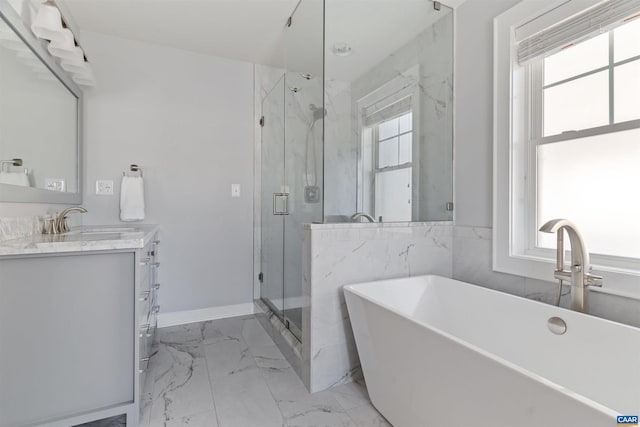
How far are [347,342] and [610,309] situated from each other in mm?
1263

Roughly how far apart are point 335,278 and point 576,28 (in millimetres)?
1756

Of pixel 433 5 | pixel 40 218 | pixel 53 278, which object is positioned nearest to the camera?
pixel 53 278

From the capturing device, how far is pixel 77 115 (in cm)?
228

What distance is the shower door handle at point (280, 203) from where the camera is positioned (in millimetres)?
2439

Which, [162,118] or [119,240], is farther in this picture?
[162,118]

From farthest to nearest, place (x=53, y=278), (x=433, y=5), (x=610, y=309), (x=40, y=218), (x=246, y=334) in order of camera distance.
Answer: (x=246, y=334) → (x=433, y=5) → (x=40, y=218) → (x=610, y=309) → (x=53, y=278)

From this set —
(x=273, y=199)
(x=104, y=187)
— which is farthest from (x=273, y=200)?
(x=104, y=187)

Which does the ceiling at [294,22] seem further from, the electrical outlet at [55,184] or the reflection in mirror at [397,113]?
the electrical outlet at [55,184]

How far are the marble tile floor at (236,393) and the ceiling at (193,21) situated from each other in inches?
96.8

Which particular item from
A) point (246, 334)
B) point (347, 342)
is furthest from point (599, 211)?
point (246, 334)

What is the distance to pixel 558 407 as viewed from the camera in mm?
719

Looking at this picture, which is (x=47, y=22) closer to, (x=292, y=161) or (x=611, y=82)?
(x=292, y=161)

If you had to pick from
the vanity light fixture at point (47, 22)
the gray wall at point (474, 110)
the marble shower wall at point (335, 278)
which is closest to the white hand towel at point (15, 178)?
the vanity light fixture at point (47, 22)

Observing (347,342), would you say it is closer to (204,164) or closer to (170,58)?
(204,164)
